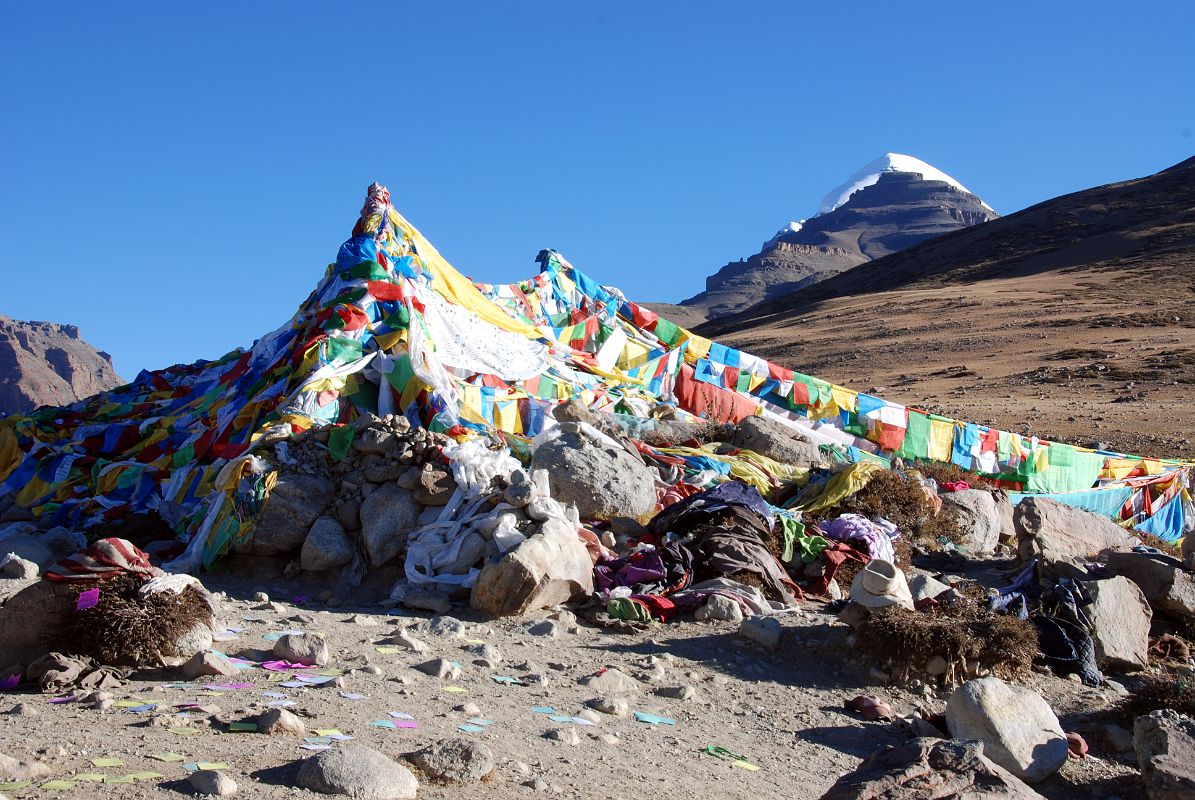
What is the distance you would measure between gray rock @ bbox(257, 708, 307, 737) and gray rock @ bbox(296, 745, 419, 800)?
1.80 ft

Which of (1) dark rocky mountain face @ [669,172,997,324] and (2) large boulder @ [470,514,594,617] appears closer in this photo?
(2) large boulder @ [470,514,594,617]

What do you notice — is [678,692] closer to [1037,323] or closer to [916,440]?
[916,440]

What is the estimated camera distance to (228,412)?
456 inches

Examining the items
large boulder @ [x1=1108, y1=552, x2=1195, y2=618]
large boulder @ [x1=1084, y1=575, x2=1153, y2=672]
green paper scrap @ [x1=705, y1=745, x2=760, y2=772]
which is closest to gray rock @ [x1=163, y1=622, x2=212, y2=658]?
green paper scrap @ [x1=705, y1=745, x2=760, y2=772]

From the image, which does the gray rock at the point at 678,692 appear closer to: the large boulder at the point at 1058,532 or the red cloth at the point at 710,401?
the large boulder at the point at 1058,532

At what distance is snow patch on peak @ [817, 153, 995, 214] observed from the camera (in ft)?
582

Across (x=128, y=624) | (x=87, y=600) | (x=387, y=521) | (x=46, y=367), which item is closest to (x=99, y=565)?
(x=87, y=600)

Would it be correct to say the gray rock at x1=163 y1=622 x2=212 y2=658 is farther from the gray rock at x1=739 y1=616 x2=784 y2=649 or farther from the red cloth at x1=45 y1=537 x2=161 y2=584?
the gray rock at x1=739 y1=616 x2=784 y2=649

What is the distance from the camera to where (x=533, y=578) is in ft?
25.2

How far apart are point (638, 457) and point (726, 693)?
3.81m

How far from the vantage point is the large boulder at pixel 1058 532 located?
31.8 ft

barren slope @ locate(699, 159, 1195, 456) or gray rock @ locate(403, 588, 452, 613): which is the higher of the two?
barren slope @ locate(699, 159, 1195, 456)

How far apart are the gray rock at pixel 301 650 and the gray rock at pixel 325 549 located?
2.57m

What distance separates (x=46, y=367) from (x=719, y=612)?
62.7 m
